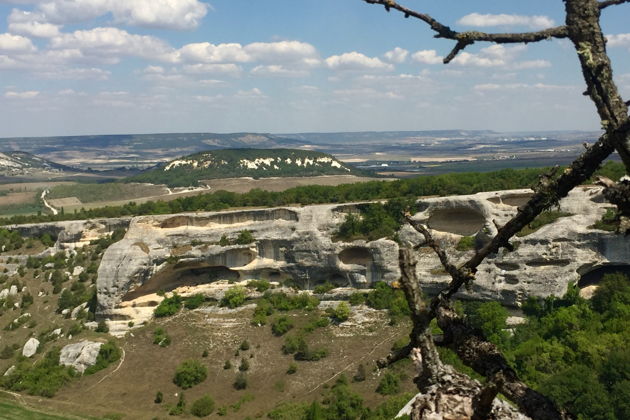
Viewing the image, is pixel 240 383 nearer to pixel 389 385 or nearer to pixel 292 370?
A: pixel 292 370

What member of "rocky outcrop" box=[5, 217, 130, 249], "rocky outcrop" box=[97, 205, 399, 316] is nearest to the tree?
"rocky outcrop" box=[97, 205, 399, 316]

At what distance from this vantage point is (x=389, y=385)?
105ft

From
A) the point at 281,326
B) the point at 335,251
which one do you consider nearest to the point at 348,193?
the point at 335,251

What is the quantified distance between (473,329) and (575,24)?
11.6ft

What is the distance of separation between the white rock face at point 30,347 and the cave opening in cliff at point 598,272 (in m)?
38.5

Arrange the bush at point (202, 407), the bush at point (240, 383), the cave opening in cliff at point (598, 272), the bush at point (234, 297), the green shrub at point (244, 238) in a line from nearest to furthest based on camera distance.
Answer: the bush at point (202, 407)
the bush at point (240, 383)
the cave opening in cliff at point (598, 272)
the bush at point (234, 297)
the green shrub at point (244, 238)

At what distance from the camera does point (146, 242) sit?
47750 mm

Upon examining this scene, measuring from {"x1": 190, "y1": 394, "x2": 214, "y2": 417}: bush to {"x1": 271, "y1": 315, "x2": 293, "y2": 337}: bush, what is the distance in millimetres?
8711

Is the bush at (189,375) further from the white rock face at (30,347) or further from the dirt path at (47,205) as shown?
the dirt path at (47,205)

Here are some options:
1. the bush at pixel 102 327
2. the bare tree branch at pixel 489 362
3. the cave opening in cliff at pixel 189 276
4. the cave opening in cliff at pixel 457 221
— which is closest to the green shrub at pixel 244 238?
the cave opening in cliff at pixel 189 276

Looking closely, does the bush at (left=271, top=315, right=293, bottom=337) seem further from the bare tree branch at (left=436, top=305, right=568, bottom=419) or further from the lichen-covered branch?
the lichen-covered branch

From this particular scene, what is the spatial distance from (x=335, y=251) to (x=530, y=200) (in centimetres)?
4070

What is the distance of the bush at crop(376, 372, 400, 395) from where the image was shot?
31.6m

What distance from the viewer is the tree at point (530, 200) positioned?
220 inches
